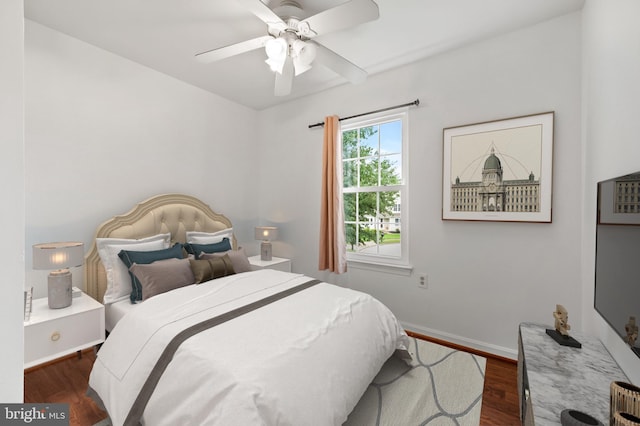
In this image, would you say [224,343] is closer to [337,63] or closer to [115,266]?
[115,266]

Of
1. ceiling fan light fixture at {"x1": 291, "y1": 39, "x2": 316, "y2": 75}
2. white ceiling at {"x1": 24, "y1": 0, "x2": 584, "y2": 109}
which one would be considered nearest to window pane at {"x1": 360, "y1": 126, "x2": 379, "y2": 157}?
white ceiling at {"x1": 24, "y1": 0, "x2": 584, "y2": 109}

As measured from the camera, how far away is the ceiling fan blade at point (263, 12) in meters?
1.57

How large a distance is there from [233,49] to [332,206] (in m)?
1.75

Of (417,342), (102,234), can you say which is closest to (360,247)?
(417,342)


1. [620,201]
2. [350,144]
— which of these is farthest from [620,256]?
[350,144]

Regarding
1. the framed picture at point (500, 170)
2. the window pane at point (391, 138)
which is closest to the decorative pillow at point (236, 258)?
the window pane at point (391, 138)

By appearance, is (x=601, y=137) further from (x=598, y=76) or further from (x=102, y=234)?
(x=102, y=234)

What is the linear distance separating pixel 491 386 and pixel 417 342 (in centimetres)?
64

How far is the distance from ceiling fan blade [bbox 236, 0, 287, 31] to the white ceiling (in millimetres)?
279

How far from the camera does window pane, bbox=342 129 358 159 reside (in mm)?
3256

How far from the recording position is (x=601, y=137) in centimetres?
162

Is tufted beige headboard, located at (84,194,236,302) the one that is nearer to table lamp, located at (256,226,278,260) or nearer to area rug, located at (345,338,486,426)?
table lamp, located at (256,226,278,260)

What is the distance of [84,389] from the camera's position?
1.97 m

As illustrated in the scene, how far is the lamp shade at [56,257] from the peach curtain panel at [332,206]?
2.13 m
